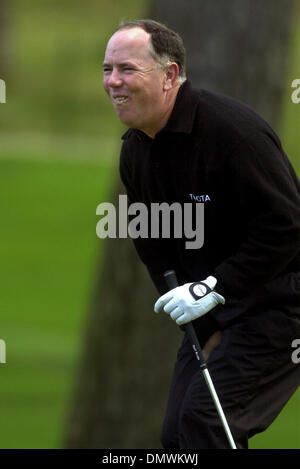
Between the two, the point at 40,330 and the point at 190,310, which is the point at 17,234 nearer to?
the point at 40,330

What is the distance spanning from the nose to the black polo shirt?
30 centimetres

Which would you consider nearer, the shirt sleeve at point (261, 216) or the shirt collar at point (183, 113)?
the shirt sleeve at point (261, 216)

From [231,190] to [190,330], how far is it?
660mm

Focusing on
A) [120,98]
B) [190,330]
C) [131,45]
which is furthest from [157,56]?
[190,330]

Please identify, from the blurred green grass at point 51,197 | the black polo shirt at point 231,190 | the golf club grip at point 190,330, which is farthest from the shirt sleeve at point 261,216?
the blurred green grass at point 51,197

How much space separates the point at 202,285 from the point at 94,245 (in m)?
16.1

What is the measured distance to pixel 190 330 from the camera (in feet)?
17.0

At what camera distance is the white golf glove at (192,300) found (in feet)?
16.4

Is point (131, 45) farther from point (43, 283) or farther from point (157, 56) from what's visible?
point (43, 283)

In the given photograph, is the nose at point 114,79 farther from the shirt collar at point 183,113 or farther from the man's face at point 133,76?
the shirt collar at point 183,113

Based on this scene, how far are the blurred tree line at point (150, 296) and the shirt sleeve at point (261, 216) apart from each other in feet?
11.9

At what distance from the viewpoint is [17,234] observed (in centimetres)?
2169

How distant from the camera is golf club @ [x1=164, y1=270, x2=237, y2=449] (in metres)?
4.94

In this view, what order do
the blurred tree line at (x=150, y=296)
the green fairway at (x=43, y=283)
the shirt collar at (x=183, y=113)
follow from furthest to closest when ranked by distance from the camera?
the green fairway at (x=43, y=283)
the blurred tree line at (x=150, y=296)
the shirt collar at (x=183, y=113)
